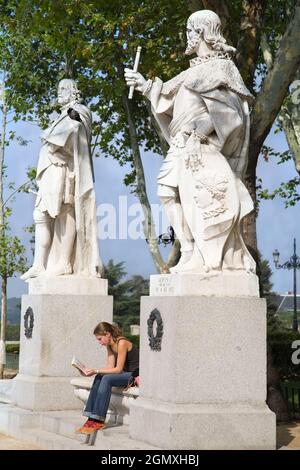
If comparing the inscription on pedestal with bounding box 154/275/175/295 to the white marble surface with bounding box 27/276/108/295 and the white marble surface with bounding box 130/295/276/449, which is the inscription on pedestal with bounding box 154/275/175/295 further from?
the white marble surface with bounding box 27/276/108/295

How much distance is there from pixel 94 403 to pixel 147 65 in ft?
33.9

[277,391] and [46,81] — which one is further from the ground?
[46,81]

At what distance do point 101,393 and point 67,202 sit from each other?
3587 millimetres

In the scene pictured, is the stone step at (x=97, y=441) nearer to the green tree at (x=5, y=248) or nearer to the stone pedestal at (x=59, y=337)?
the stone pedestal at (x=59, y=337)

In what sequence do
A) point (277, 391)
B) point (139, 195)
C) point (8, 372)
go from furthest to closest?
point (8, 372) → point (139, 195) → point (277, 391)

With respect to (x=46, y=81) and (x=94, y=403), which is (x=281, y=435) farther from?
(x=46, y=81)

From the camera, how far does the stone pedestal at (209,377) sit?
9.18 m

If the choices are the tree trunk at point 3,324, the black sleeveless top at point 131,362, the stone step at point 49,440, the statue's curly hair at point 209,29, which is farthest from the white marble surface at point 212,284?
the tree trunk at point 3,324

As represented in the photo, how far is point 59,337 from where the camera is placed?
1259 cm

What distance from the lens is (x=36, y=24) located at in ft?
53.3

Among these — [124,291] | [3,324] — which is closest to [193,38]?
[3,324]

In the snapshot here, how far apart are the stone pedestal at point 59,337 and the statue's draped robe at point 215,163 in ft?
10.3
